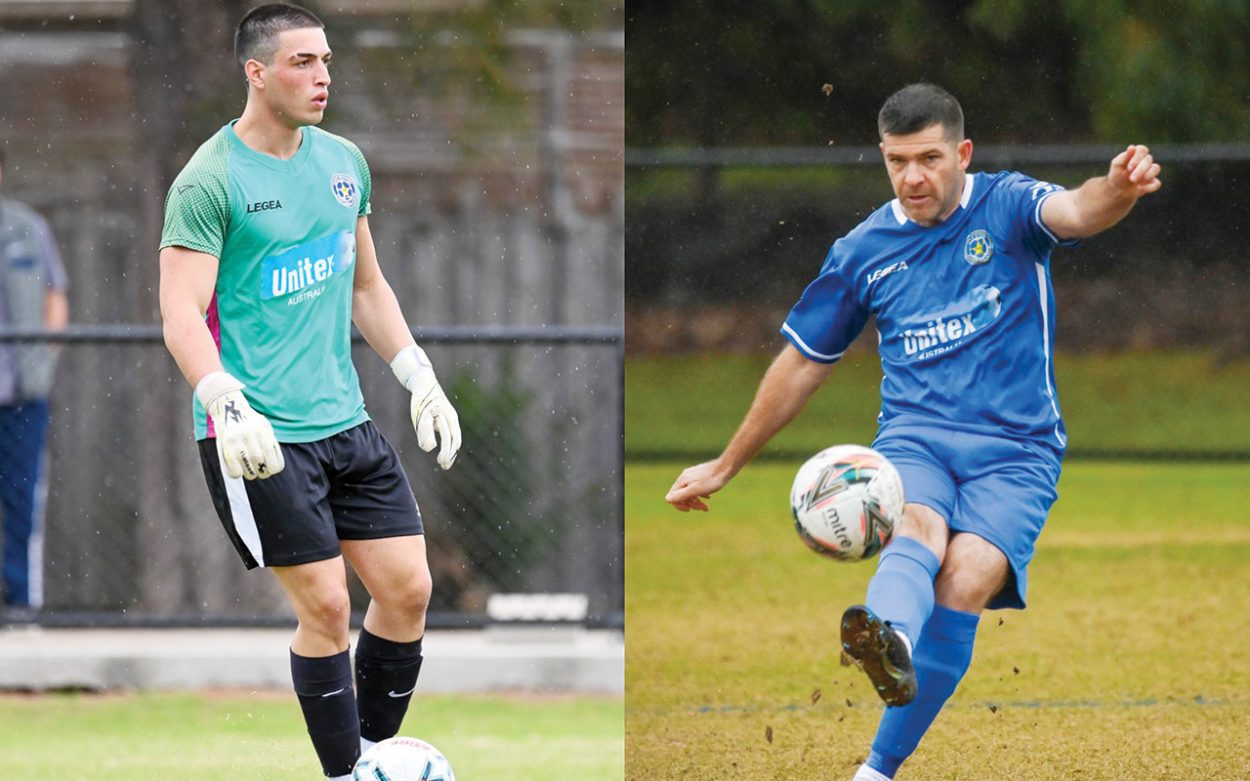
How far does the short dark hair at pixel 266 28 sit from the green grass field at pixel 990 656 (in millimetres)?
2007

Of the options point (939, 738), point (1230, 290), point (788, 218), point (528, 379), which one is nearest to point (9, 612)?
point (528, 379)

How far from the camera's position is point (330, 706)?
3.87 metres

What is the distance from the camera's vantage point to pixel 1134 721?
15.9ft

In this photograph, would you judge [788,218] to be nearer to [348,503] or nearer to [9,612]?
[9,612]

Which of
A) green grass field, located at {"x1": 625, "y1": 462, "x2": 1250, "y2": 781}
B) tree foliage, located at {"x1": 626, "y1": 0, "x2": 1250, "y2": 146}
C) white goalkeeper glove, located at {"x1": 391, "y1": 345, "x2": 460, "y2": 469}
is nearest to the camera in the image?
white goalkeeper glove, located at {"x1": 391, "y1": 345, "x2": 460, "y2": 469}

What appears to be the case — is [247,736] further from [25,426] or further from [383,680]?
[25,426]

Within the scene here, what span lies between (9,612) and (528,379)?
213 cm

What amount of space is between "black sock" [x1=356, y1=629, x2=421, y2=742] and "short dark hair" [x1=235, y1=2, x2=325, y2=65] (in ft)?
4.41

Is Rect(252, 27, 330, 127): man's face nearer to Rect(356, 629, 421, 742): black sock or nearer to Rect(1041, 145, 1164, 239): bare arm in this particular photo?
Rect(356, 629, 421, 742): black sock

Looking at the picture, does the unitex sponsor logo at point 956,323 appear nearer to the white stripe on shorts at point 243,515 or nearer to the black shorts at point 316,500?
the black shorts at point 316,500

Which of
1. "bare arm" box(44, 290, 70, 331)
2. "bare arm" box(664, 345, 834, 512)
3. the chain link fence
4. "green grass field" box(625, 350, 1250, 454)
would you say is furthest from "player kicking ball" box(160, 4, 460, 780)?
"green grass field" box(625, 350, 1250, 454)

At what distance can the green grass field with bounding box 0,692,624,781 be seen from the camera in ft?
15.7

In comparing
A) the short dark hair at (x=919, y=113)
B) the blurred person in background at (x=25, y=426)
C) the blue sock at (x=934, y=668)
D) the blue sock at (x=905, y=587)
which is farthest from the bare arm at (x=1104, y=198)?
the blurred person in background at (x=25, y=426)

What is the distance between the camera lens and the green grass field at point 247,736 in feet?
15.7
